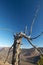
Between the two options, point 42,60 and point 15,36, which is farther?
point 42,60

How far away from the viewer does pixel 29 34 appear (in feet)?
35.1

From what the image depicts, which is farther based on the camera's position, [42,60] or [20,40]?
[42,60]

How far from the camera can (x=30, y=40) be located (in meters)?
10.4

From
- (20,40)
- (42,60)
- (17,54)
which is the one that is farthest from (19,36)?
(42,60)

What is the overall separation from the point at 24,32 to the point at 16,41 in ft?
2.62

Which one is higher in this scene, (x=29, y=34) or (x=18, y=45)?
(x=29, y=34)

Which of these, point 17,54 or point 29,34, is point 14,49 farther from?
point 29,34

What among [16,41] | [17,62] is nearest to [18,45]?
[16,41]

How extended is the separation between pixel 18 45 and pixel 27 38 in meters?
0.64

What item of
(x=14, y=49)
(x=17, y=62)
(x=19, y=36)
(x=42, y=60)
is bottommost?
(x=17, y=62)

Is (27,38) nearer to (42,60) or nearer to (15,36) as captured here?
(15,36)

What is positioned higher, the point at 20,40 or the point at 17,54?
the point at 20,40

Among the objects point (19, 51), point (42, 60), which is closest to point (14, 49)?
point (19, 51)

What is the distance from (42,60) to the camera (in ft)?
133
